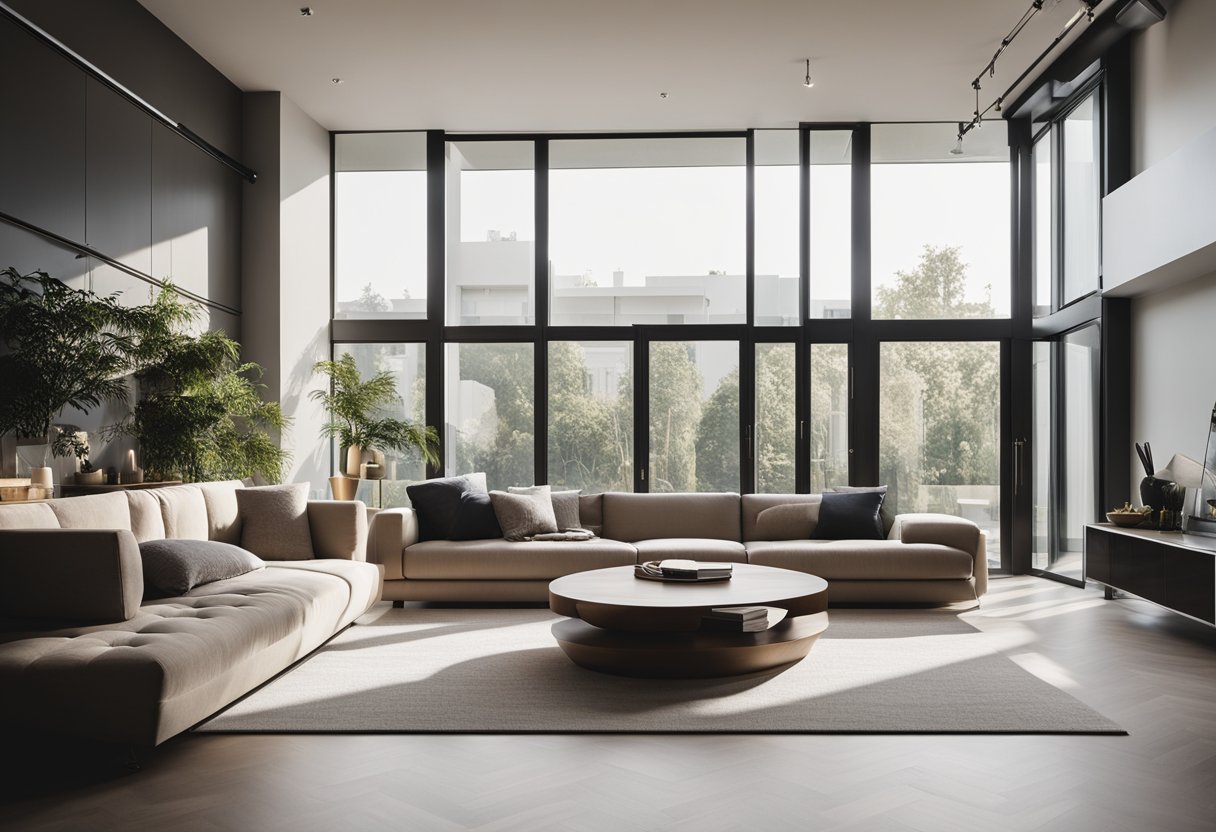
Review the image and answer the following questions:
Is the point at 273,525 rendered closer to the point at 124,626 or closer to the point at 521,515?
the point at 521,515

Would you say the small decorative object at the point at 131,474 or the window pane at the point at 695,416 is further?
the window pane at the point at 695,416

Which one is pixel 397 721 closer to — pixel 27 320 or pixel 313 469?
pixel 27 320

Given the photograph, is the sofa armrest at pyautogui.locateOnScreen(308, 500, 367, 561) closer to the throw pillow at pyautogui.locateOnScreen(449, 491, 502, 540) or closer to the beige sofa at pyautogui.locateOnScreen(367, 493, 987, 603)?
the beige sofa at pyautogui.locateOnScreen(367, 493, 987, 603)

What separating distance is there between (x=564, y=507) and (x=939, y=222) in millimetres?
4053

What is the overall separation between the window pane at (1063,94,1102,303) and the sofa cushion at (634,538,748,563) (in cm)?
320

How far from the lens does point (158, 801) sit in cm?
263

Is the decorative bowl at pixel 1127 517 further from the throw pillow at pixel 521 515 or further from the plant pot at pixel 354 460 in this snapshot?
the plant pot at pixel 354 460

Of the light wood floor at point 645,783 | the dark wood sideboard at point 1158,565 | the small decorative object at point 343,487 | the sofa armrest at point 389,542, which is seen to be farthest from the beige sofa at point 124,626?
the dark wood sideboard at point 1158,565

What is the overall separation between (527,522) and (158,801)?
3624mm

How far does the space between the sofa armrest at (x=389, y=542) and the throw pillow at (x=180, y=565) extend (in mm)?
1487

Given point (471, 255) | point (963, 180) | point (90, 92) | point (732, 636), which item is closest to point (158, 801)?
point (732, 636)

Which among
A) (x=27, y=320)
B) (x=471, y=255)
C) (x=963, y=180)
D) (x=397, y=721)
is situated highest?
(x=963, y=180)

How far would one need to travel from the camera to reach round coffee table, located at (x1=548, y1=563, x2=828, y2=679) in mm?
3877

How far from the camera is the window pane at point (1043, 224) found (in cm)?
712
